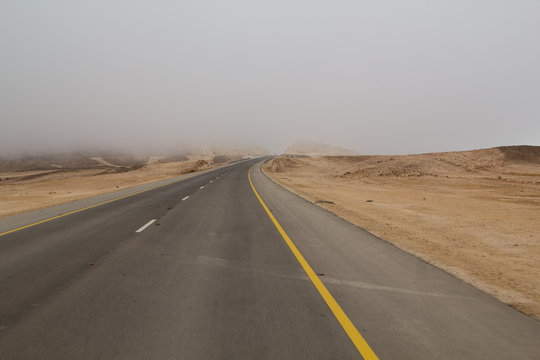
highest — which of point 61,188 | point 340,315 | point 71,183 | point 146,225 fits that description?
point 340,315

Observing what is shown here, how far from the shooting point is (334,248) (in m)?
6.46

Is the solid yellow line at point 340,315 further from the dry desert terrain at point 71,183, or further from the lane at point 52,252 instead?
the dry desert terrain at point 71,183

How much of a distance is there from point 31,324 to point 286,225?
6464 mm

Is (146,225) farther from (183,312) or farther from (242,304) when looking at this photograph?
(242,304)

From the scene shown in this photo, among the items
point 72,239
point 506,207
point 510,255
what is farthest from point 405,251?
point 506,207

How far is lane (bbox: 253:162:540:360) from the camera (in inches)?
115

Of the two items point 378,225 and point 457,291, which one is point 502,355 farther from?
point 378,225

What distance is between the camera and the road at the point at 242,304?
9.57 ft

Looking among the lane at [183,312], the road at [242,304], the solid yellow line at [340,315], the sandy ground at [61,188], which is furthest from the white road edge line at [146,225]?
the sandy ground at [61,188]

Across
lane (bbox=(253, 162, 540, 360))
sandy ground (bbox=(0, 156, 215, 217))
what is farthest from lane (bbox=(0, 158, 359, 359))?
sandy ground (bbox=(0, 156, 215, 217))

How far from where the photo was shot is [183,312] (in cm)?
364

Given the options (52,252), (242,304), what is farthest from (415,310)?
(52,252)

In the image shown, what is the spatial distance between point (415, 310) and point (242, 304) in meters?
2.21

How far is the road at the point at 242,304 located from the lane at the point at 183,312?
2 cm
